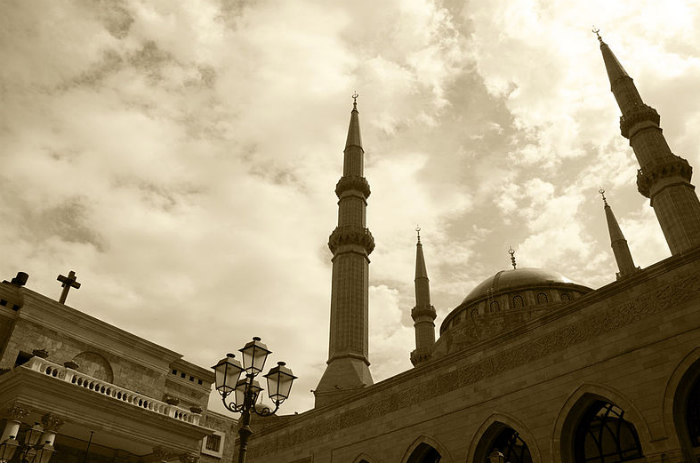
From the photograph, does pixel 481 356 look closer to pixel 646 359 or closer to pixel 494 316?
pixel 646 359

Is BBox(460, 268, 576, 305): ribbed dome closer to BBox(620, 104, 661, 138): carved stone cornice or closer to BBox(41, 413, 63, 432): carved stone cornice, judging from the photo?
BBox(620, 104, 661, 138): carved stone cornice

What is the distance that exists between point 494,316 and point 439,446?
13.0m

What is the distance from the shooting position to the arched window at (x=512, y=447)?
40.9 feet

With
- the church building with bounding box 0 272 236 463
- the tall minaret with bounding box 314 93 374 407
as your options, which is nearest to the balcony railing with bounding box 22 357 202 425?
the church building with bounding box 0 272 236 463

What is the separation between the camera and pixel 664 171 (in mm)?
20641

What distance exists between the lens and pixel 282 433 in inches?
772

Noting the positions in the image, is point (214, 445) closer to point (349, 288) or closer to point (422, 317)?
point (349, 288)

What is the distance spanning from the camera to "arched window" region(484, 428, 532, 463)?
491 inches

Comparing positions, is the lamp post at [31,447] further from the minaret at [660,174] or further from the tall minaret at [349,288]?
the minaret at [660,174]

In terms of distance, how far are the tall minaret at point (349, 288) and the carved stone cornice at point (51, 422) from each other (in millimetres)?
9232

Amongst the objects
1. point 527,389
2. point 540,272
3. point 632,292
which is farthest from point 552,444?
point 540,272

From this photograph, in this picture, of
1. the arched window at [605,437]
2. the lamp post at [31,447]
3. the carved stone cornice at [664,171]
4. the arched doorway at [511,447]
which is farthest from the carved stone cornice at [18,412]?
the carved stone cornice at [664,171]

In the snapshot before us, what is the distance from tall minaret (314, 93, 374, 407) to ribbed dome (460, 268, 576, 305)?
867 cm

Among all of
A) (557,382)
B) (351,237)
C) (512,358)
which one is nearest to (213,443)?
(351,237)
